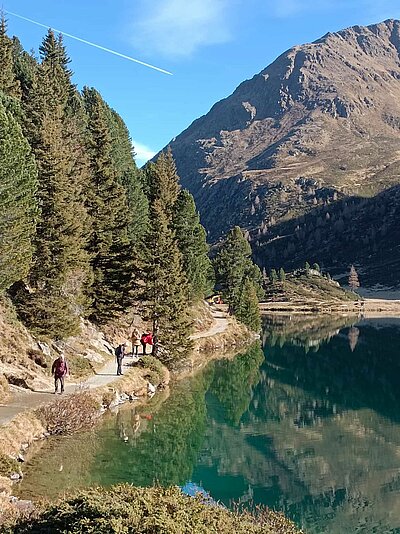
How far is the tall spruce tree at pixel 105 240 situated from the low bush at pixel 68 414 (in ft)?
52.9

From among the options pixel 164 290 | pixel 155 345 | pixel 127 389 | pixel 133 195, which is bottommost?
pixel 127 389

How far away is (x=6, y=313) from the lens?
34.7 metres

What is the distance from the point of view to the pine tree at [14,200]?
28.9 m

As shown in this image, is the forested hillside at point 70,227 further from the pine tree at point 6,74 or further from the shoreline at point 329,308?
the shoreline at point 329,308

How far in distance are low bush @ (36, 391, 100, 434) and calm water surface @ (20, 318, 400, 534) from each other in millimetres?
899

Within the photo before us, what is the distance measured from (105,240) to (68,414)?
23.0 metres

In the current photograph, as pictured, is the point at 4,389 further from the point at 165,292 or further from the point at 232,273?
the point at 232,273

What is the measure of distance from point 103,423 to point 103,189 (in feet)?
84.6

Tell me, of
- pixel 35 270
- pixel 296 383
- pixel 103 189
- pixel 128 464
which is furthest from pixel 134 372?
pixel 296 383

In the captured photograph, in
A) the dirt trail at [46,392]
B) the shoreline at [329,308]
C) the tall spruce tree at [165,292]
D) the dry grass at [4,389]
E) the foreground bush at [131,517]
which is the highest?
the tall spruce tree at [165,292]

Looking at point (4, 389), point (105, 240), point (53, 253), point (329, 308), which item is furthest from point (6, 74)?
point (329, 308)

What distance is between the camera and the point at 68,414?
29250 millimetres

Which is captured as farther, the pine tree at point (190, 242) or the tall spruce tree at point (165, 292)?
the pine tree at point (190, 242)

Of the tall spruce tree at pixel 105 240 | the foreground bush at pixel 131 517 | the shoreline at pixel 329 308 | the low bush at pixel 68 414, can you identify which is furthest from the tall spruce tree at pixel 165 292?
the shoreline at pixel 329 308
